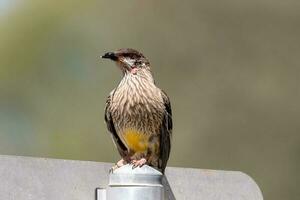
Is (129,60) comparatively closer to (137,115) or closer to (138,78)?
(138,78)

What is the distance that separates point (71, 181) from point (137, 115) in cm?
172

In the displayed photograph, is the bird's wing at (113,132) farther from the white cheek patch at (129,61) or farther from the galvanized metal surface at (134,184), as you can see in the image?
the galvanized metal surface at (134,184)

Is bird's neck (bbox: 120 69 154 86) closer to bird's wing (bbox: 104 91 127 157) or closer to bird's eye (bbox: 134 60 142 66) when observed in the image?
bird's eye (bbox: 134 60 142 66)

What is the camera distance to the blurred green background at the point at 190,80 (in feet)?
42.1

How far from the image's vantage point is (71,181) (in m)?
3.73

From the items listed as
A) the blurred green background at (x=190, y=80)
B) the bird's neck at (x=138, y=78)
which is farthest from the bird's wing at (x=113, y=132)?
the blurred green background at (x=190, y=80)

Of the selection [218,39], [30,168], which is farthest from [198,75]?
[30,168]

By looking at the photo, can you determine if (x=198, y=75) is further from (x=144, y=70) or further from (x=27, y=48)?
(x=144, y=70)

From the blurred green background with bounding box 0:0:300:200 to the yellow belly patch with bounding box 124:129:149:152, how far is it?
21.2ft

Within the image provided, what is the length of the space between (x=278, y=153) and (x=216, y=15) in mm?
2013

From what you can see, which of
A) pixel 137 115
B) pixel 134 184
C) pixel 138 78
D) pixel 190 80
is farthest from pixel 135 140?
pixel 190 80

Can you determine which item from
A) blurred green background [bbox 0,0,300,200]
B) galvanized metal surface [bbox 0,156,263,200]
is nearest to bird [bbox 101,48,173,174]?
galvanized metal surface [bbox 0,156,263,200]

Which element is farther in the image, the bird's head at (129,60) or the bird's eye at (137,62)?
the bird's eye at (137,62)

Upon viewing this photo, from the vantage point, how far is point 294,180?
13.7m
